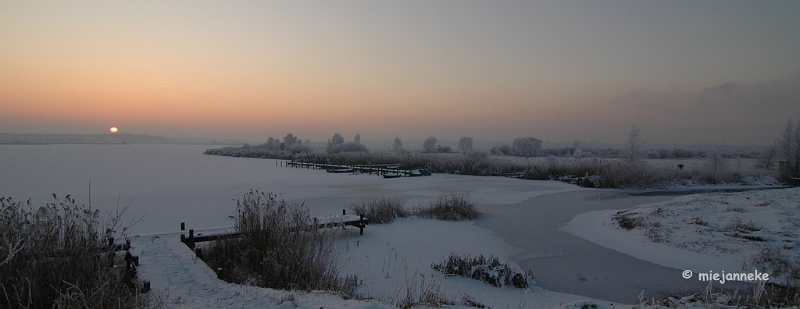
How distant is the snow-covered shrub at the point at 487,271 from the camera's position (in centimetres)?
620

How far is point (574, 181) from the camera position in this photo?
24078mm

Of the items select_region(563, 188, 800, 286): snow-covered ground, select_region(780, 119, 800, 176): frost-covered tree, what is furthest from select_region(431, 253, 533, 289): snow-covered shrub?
select_region(780, 119, 800, 176): frost-covered tree

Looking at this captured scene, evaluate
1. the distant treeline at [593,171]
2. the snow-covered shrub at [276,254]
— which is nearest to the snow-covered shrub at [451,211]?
the snow-covered shrub at [276,254]

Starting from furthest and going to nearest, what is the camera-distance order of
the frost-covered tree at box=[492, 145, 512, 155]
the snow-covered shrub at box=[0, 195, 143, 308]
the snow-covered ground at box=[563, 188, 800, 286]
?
1. the frost-covered tree at box=[492, 145, 512, 155]
2. the snow-covered ground at box=[563, 188, 800, 286]
3. the snow-covered shrub at box=[0, 195, 143, 308]

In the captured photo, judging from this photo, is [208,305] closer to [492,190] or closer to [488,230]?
[488,230]

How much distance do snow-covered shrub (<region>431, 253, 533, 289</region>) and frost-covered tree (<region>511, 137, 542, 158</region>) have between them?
61.5 metres

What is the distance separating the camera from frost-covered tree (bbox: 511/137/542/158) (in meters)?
67.1

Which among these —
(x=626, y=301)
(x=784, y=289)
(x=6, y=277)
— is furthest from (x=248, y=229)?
(x=784, y=289)

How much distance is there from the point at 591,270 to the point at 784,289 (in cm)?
254

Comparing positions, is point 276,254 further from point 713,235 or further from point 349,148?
point 349,148

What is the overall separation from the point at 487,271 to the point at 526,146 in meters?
64.3

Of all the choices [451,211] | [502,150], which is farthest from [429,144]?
[451,211]

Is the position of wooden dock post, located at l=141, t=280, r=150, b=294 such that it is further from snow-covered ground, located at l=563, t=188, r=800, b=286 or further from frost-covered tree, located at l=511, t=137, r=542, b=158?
frost-covered tree, located at l=511, t=137, r=542, b=158

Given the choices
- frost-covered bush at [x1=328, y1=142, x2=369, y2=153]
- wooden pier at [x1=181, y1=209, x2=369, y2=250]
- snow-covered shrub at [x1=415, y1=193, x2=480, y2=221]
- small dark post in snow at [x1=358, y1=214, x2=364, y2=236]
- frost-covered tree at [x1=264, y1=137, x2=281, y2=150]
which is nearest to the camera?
wooden pier at [x1=181, y1=209, x2=369, y2=250]
